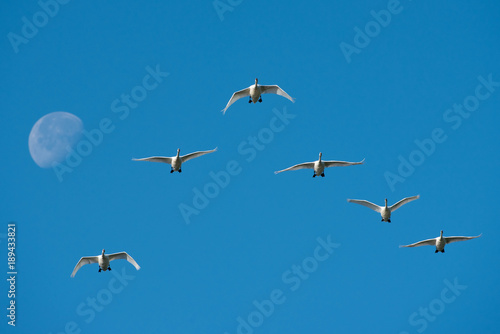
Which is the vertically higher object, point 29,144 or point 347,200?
point 29,144

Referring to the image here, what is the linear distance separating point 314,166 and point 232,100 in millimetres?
7342

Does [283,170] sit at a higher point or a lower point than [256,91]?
lower

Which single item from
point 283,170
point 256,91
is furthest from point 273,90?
point 283,170

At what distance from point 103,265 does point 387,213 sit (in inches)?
791

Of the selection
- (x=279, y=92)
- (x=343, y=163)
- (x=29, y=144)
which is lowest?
(x=343, y=163)

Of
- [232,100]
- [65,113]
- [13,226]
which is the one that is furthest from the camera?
[65,113]

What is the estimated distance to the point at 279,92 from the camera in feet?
211

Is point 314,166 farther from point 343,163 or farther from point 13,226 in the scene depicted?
point 13,226

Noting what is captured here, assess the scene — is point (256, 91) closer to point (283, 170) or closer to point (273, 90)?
point (273, 90)

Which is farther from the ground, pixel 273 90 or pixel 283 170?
pixel 273 90

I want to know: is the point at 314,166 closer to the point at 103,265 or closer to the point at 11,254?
the point at 103,265

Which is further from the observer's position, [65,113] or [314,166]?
[65,113]

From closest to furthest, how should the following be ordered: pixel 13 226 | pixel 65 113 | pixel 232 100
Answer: pixel 232 100, pixel 13 226, pixel 65 113

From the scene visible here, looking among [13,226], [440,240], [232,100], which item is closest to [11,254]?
[13,226]
